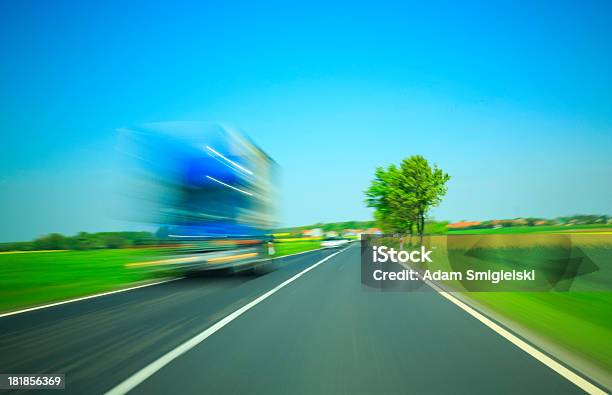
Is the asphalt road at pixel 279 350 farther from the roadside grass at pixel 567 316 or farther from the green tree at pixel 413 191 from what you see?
the green tree at pixel 413 191

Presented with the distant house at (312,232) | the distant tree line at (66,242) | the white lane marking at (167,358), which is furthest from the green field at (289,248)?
the distant house at (312,232)

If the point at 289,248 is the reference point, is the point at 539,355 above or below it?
below

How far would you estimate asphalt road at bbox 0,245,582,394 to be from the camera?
178 inches

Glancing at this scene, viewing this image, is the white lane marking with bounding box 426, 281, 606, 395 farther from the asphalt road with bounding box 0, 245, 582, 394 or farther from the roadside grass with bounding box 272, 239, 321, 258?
the roadside grass with bounding box 272, 239, 321, 258

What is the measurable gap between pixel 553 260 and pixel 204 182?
14.2 meters

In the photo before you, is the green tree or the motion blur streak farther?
the green tree

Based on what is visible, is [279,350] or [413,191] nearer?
[279,350]

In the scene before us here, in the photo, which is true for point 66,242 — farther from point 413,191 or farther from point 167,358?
point 167,358

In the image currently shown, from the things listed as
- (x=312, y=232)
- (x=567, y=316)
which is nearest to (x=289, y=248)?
(x=567, y=316)

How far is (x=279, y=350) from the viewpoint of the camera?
597 centimetres

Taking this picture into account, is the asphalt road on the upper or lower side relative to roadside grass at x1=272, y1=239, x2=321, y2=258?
lower

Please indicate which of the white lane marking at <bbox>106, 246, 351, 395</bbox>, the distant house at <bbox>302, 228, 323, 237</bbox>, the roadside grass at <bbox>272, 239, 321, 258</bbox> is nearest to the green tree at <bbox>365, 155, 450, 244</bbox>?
the roadside grass at <bbox>272, 239, 321, 258</bbox>

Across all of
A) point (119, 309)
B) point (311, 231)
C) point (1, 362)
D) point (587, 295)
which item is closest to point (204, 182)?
point (119, 309)

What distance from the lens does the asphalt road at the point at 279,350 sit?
178 inches
